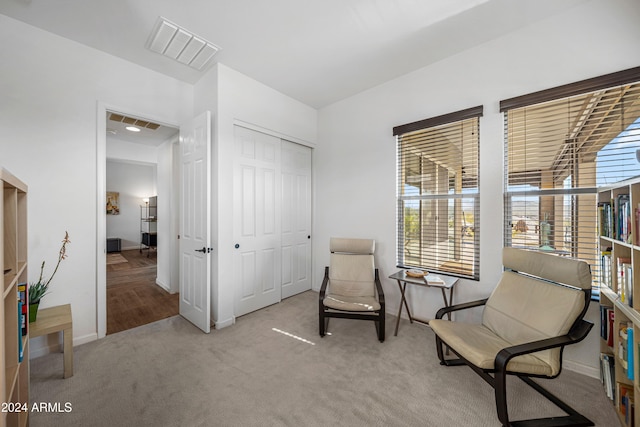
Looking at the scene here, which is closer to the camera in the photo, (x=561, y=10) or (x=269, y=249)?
(x=561, y=10)

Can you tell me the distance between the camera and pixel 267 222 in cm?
345

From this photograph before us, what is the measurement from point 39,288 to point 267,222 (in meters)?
2.18

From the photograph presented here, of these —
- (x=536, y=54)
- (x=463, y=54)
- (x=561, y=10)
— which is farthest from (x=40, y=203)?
(x=561, y=10)

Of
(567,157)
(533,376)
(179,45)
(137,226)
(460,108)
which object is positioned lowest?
(533,376)

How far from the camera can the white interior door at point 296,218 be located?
3.73m

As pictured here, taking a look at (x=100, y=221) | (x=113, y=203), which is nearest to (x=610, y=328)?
(x=100, y=221)

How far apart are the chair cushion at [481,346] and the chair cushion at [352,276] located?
3.30ft

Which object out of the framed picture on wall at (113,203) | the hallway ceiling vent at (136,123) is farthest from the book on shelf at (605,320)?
the framed picture on wall at (113,203)

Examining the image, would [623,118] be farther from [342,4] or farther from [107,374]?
[107,374]

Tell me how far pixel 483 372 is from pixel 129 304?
4.13 meters

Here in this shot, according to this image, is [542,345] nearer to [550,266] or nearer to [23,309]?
[550,266]

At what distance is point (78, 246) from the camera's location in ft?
8.18

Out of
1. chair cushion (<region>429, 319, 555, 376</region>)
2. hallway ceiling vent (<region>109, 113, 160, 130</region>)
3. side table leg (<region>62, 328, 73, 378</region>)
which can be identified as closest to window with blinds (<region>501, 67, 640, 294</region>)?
chair cushion (<region>429, 319, 555, 376</region>)

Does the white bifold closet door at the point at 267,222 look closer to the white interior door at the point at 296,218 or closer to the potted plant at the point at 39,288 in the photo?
the white interior door at the point at 296,218
